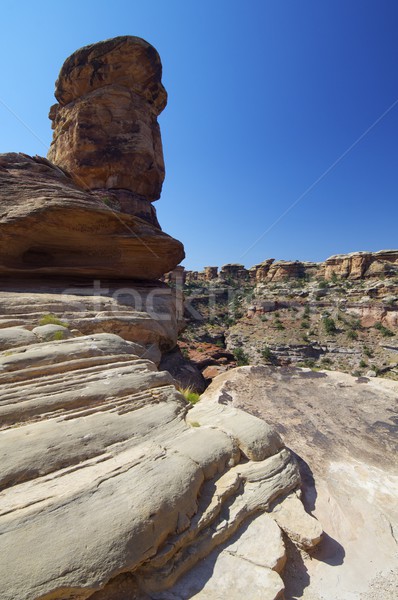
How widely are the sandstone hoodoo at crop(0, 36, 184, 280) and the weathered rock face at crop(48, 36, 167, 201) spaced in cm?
5

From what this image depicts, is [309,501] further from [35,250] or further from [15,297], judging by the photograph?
[35,250]

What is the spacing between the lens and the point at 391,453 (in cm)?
470

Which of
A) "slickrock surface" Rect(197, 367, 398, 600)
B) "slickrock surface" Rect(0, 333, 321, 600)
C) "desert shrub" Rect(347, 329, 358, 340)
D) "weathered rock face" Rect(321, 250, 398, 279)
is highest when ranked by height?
"weathered rock face" Rect(321, 250, 398, 279)

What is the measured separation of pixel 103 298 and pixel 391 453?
290 inches

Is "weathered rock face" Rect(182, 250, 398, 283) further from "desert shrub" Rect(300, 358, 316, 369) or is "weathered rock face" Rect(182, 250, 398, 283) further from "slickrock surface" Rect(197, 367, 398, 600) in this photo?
"slickrock surface" Rect(197, 367, 398, 600)

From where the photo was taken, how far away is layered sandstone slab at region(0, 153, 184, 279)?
7883 mm

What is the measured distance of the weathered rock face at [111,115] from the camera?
15359 mm

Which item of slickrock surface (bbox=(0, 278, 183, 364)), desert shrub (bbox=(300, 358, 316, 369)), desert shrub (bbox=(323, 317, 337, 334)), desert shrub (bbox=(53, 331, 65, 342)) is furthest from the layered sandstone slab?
desert shrub (bbox=(323, 317, 337, 334))

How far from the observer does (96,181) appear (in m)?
16.1

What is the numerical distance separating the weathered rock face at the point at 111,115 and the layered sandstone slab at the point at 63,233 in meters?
6.54

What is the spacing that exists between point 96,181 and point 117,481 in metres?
16.8

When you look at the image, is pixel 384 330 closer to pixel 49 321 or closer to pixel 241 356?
pixel 241 356

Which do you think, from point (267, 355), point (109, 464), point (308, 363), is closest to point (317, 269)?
point (308, 363)

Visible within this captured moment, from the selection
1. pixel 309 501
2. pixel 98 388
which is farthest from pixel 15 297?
pixel 309 501
